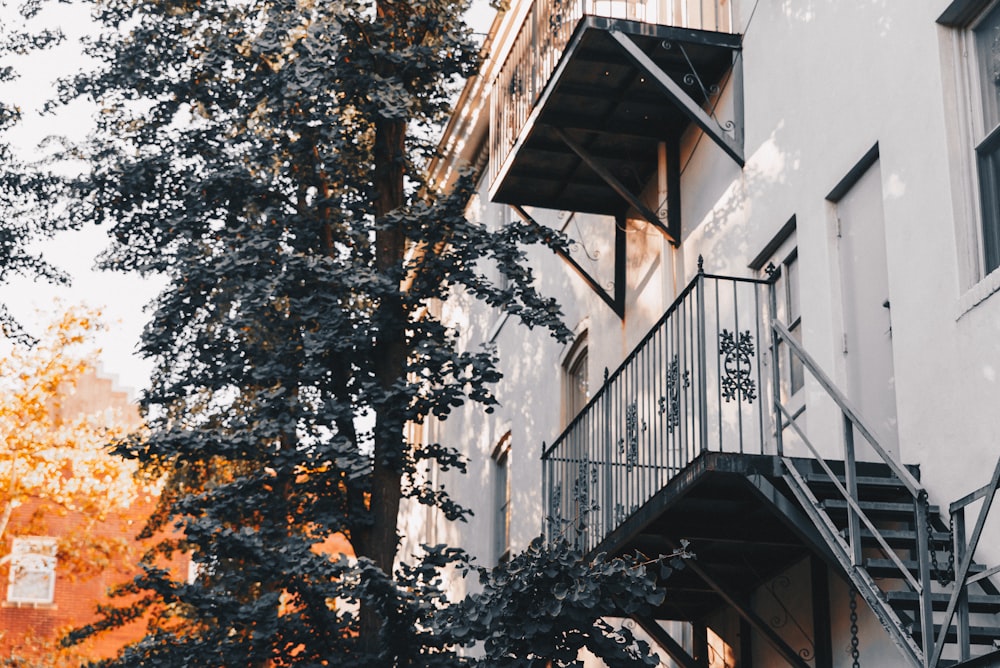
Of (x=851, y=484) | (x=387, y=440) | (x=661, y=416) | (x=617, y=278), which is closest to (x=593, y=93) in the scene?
(x=617, y=278)

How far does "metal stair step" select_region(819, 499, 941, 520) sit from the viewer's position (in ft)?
27.2

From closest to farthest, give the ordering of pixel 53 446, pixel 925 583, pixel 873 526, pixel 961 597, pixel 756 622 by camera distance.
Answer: pixel 961 597, pixel 925 583, pixel 873 526, pixel 756 622, pixel 53 446

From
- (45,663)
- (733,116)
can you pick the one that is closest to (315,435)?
(733,116)

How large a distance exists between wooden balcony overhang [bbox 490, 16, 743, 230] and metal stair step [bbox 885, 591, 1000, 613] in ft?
16.7

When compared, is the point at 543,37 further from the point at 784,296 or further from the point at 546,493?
the point at 546,493

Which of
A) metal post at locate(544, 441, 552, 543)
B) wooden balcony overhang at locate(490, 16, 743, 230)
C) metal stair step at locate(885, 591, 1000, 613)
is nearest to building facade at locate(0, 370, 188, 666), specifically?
metal post at locate(544, 441, 552, 543)

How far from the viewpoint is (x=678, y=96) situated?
481 inches

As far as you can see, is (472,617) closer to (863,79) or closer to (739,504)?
(739,504)

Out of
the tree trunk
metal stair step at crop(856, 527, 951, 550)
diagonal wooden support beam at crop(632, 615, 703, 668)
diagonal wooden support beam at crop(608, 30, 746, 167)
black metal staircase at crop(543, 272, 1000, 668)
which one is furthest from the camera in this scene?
the tree trunk

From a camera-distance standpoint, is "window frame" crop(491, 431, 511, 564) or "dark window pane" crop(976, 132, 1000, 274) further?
"window frame" crop(491, 431, 511, 564)

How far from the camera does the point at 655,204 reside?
45.9ft

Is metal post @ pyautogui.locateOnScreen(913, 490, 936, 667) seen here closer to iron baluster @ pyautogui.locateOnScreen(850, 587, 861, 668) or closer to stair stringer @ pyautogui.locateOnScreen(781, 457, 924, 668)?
stair stringer @ pyautogui.locateOnScreen(781, 457, 924, 668)

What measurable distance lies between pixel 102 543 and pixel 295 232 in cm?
1435

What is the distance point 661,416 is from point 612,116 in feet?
14.7
